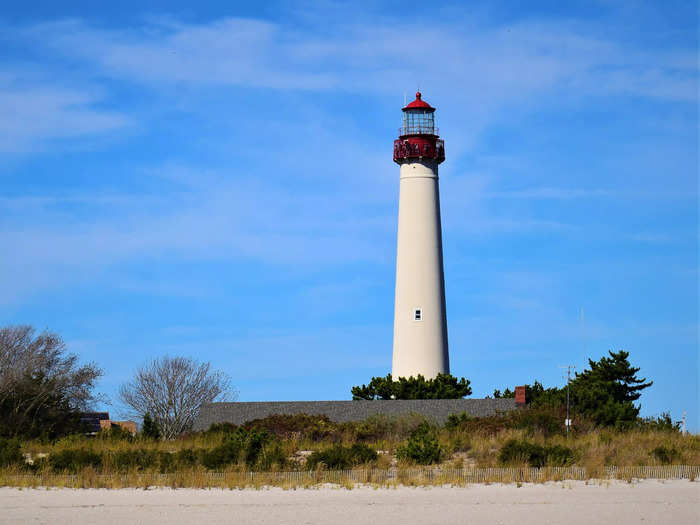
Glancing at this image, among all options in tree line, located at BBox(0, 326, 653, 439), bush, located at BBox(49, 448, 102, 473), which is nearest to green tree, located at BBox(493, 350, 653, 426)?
tree line, located at BBox(0, 326, 653, 439)

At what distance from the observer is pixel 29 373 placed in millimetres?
43156

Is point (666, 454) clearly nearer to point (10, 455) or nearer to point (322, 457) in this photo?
point (322, 457)

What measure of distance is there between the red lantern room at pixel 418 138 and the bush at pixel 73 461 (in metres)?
24.1

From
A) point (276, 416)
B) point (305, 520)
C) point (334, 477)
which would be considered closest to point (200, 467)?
point (334, 477)

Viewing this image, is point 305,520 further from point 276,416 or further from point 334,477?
point 276,416

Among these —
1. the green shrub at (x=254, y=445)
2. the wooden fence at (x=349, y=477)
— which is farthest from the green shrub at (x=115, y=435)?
the wooden fence at (x=349, y=477)

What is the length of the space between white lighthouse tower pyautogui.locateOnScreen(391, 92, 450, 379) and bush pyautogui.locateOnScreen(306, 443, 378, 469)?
1889cm

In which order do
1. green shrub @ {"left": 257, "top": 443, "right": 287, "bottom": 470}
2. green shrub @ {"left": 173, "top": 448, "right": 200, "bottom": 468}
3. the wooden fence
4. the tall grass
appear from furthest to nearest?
green shrub @ {"left": 257, "top": 443, "right": 287, "bottom": 470}
green shrub @ {"left": 173, "top": 448, "right": 200, "bottom": 468}
the tall grass
the wooden fence

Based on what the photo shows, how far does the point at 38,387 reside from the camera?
1690 inches

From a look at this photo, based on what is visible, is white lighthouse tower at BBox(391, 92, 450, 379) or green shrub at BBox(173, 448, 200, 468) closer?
green shrub at BBox(173, 448, 200, 468)

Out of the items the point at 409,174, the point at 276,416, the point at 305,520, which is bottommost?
the point at 305,520

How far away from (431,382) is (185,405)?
13.6m

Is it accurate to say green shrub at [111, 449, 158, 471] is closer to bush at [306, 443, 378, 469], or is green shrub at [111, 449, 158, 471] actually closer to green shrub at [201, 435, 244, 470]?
green shrub at [201, 435, 244, 470]

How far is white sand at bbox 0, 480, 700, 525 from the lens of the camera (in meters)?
19.7
